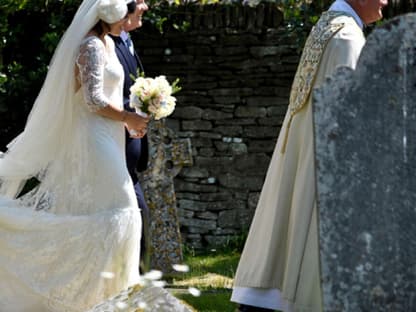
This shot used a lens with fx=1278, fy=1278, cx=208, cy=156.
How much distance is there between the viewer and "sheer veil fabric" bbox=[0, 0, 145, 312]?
7.36 metres

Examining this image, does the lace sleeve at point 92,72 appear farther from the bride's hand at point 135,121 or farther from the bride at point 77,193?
the bride's hand at point 135,121

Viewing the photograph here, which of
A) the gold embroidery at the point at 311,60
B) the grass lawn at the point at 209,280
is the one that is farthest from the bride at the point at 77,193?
the gold embroidery at the point at 311,60

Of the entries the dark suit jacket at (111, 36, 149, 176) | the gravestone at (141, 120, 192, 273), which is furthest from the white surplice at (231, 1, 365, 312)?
the gravestone at (141, 120, 192, 273)

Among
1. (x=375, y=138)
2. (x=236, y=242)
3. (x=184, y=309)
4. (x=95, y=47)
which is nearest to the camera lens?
(x=375, y=138)

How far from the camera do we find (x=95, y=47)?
7.32m

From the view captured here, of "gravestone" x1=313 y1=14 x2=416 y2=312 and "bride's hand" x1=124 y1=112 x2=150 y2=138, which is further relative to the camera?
"bride's hand" x1=124 y1=112 x2=150 y2=138

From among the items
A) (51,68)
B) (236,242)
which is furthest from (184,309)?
(236,242)

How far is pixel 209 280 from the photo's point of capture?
9.56 m

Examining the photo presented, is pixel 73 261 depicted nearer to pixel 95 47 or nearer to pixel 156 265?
pixel 95 47

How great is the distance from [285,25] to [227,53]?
58 cm

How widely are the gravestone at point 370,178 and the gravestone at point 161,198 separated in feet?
19.3

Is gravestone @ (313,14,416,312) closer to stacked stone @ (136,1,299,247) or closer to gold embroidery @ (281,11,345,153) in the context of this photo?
gold embroidery @ (281,11,345,153)

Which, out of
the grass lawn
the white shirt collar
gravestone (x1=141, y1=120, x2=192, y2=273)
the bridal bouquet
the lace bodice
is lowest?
the grass lawn

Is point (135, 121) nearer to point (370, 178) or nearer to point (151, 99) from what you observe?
point (151, 99)
